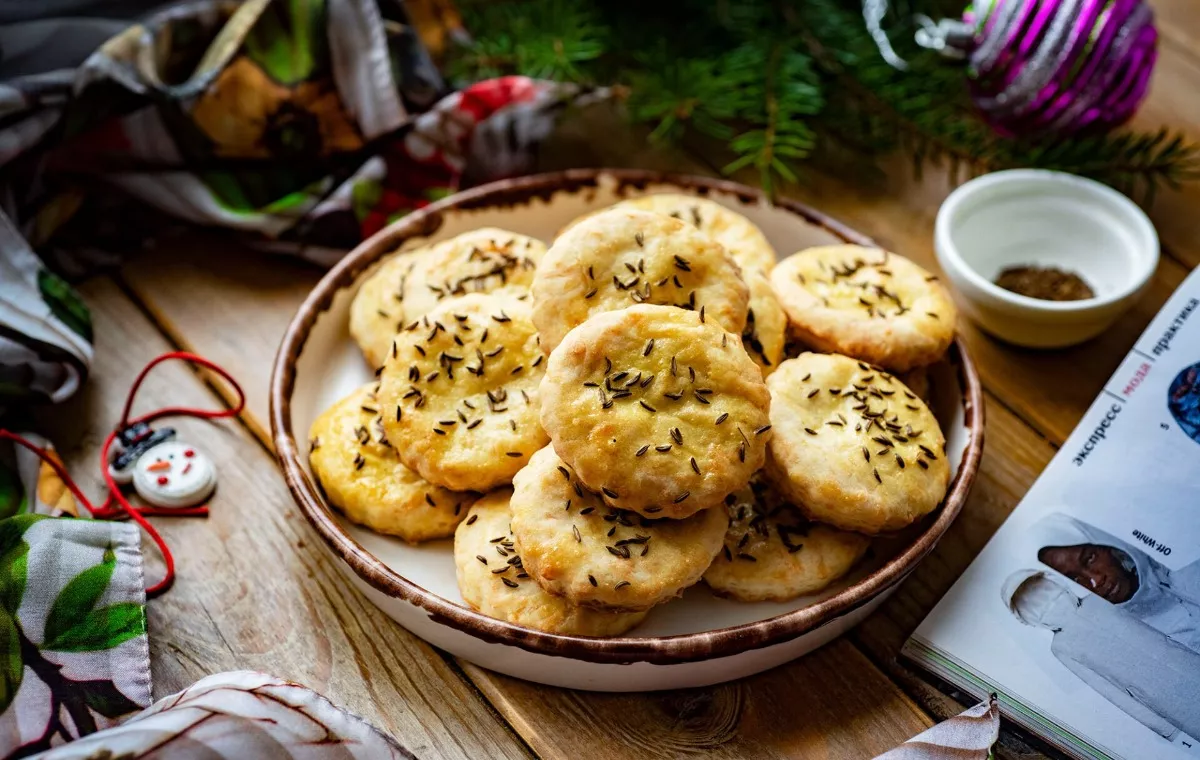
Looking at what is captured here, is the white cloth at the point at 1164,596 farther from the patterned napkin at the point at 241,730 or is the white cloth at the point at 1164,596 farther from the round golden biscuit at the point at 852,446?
the patterned napkin at the point at 241,730

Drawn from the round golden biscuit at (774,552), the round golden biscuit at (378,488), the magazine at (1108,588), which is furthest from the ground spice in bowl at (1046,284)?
the round golden biscuit at (378,488)

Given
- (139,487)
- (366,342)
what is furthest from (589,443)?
(139,487)

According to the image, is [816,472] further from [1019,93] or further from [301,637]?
[1019,93]

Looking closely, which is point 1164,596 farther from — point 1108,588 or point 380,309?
point 380,309

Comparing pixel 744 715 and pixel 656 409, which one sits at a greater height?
pixel 656 409

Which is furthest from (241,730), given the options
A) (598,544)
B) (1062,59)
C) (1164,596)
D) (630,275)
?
(1062,59)

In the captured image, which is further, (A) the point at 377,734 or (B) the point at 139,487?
(B) the point at 139,487
